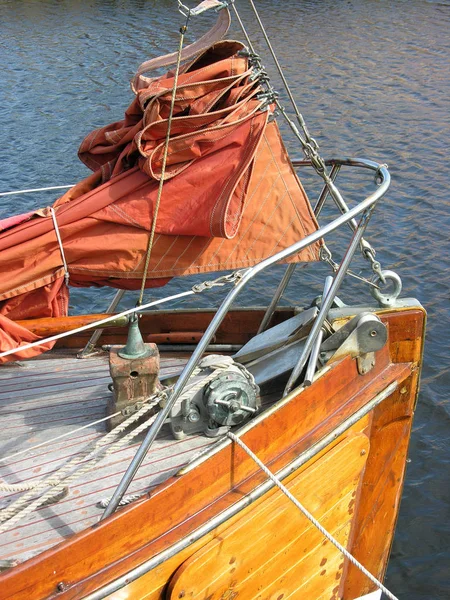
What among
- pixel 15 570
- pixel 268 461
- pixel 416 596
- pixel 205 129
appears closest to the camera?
pixel 15 570

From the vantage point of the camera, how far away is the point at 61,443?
445 cm

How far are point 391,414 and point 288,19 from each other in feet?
Answer: 77.2

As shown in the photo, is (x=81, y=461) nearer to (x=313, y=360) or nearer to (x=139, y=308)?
(x=139, y=308)

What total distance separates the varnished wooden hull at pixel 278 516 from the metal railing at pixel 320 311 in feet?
0.48

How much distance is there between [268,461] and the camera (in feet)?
13.3

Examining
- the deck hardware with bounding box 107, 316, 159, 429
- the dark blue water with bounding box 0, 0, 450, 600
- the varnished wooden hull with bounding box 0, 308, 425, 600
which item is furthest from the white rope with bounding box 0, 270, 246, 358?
the dark blue water with bounding box 0, 0, 450, 600

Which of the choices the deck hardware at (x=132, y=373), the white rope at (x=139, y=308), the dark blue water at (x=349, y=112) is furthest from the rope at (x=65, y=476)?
the dark blue water at (x=349, y=112)

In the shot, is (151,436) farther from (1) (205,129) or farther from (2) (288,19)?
(2) (288,19)

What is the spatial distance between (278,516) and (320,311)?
45.9 inches

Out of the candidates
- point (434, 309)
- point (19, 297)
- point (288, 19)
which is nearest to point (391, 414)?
point (19, 297)

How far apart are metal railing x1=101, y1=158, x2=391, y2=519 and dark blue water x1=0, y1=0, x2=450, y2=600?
3174 millimetres

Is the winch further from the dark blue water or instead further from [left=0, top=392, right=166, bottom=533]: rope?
the dark blue water

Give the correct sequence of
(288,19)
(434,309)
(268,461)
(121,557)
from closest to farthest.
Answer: (121,557) < (268,461) < (434,309) < (288,19)


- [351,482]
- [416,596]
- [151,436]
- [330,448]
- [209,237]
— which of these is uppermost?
[209,237]
